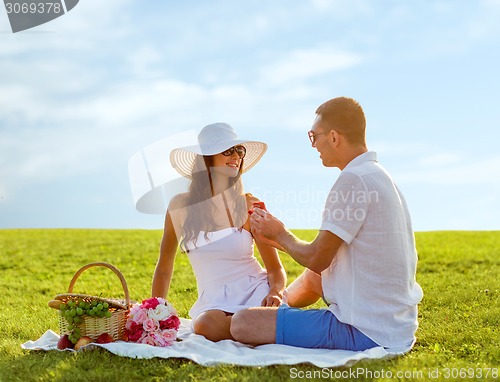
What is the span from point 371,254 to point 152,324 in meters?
1.86

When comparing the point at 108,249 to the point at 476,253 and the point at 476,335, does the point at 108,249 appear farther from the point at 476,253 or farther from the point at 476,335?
the point at 476,335

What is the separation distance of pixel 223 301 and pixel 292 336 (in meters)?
0.79

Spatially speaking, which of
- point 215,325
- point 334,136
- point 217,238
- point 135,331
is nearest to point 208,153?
point 217,238

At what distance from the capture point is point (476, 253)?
39.3 ft

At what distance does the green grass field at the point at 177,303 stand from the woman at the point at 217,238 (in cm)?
91

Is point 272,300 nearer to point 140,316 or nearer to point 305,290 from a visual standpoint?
point 305,290

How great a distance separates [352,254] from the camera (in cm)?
463

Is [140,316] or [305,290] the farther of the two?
[305,290]

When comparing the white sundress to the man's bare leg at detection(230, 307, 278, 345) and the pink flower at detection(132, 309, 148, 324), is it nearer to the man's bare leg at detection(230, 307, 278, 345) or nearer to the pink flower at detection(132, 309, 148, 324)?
the man's bare leg at detection(230, 307, 278, 345)

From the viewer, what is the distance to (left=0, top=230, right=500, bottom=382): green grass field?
4516mm

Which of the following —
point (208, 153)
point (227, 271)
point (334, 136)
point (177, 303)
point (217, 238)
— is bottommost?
point (177, 303)

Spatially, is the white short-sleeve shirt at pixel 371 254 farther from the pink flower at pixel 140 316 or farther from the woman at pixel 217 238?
the pink flower at pixel 140 316

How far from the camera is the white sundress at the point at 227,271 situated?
5.55 metres

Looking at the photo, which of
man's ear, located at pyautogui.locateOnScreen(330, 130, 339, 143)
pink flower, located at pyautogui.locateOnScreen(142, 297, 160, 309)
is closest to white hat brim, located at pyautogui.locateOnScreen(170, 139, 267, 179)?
man's ear, located at pyautogui.locateOnScreen(330, 130, 339, 143)
